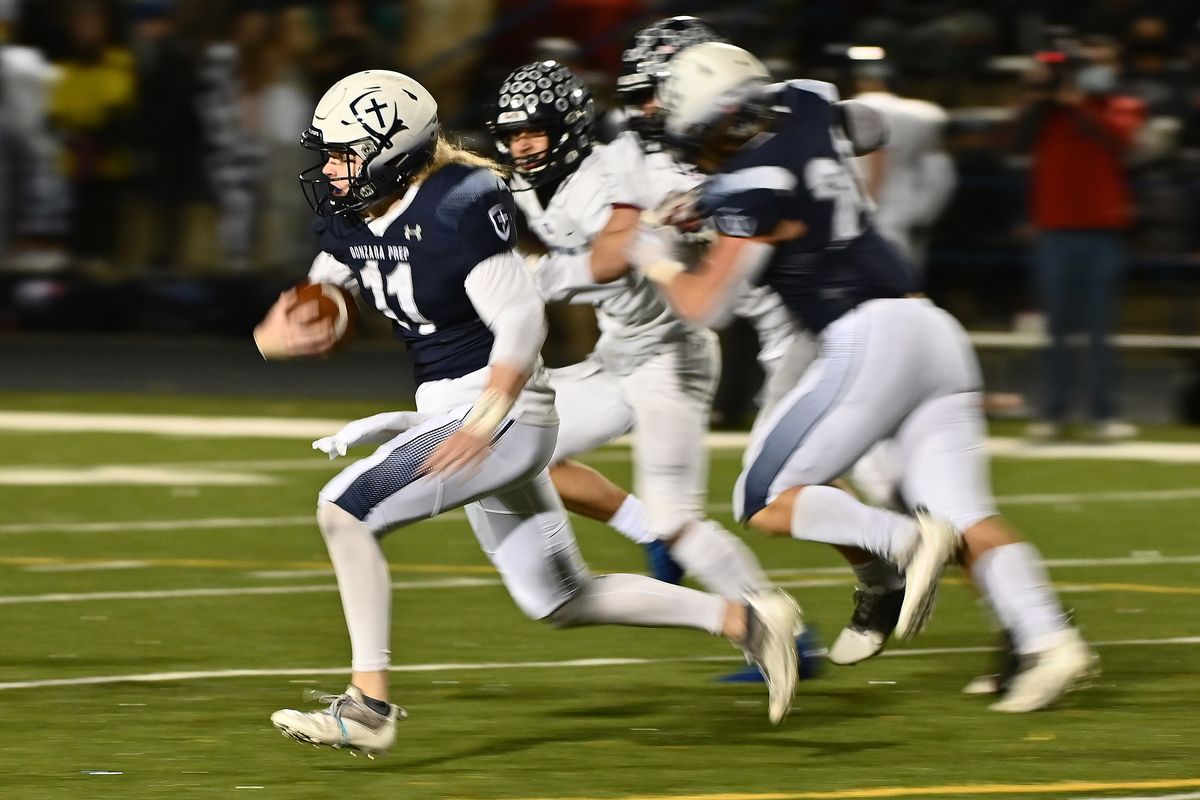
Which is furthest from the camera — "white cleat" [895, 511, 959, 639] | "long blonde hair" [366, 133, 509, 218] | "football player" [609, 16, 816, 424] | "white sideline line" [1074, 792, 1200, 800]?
"football player" [609, 16, 816, 424]

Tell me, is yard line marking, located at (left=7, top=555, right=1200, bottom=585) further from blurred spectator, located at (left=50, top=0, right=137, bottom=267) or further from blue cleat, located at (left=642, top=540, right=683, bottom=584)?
blurred spectator, located at (left=50, top=0, right=137, bottom=267)

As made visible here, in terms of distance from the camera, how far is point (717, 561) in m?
6.95

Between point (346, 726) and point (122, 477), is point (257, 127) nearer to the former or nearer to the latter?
point (122, 477)

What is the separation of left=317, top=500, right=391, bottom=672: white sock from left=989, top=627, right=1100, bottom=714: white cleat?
167 cm

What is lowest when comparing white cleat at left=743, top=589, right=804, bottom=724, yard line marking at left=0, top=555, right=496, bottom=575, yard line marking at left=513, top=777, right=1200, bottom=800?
yard line marking at left=0, top=555, right=496, bottom=575

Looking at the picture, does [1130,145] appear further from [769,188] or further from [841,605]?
[769,188]

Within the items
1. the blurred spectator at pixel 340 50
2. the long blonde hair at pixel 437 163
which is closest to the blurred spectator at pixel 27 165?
the blurred spectator at pixel 340 50

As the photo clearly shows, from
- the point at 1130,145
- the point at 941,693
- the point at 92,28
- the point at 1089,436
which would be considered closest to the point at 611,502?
the point at 941,693

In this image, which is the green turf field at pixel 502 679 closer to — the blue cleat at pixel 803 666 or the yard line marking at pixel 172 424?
the blue cleat at pixel 803 666

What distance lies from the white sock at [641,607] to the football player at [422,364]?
0.26ft

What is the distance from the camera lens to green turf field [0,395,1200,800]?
18.8 feet

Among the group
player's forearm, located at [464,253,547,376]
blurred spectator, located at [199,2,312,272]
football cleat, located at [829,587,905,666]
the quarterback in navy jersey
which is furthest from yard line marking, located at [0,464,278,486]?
player's forearm, located at [464,253,547,376]

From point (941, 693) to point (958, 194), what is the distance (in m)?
9.67

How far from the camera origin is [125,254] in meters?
18.7
